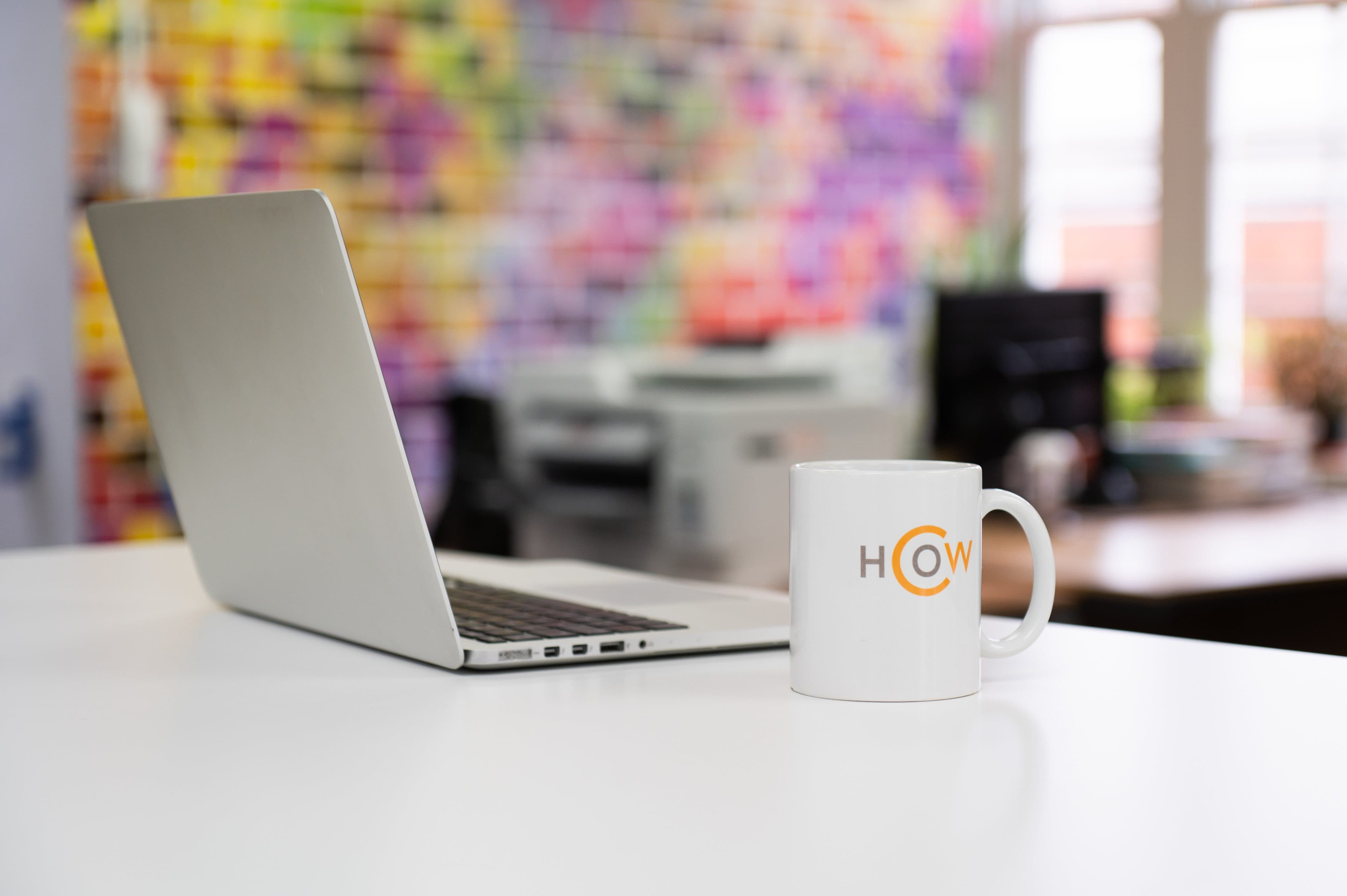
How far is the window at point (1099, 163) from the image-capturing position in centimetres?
476

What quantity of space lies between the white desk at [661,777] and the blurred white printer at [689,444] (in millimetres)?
1997

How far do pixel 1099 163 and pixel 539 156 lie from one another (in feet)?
6.88

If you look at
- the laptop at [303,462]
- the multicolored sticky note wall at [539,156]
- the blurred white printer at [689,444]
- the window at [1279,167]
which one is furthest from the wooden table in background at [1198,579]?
the window at [1279,167]

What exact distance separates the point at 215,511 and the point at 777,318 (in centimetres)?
350

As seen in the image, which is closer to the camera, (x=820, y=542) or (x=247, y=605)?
(x=820, y=542)

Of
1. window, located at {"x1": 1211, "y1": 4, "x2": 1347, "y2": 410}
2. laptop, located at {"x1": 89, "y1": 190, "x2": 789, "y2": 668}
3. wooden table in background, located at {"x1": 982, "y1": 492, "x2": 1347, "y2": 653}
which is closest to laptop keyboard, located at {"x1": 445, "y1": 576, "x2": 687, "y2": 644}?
laptop, located at {"x1": 89, "y1": 190, "x2": 789, "y2": 668}

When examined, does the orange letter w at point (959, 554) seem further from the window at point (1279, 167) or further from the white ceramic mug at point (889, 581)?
the window at point (1279, 167)

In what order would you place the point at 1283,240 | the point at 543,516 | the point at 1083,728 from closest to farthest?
the point at 1083,728 → the point at 543,516 → the point at 1283,240

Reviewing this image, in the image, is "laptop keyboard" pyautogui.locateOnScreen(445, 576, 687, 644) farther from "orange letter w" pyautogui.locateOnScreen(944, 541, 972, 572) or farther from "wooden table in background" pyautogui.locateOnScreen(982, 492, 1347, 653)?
"wooden table in background" pyautogui.locateOnScreen(982, 492, 1347, 653)

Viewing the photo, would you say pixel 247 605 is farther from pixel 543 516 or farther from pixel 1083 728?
pixel 543 516

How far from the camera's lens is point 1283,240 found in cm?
461

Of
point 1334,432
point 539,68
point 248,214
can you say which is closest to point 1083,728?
point 248,214

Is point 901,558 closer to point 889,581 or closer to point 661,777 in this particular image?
point 889,581

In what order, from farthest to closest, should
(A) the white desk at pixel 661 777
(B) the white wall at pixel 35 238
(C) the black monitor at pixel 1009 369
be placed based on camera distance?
(C) the black monitor at pixel 1009 369 → (B) the white wall at pixel 35 238 → (A) the white desk at pixel 661 777
